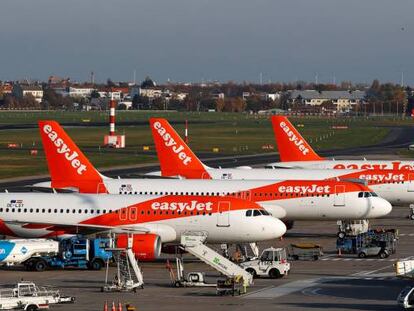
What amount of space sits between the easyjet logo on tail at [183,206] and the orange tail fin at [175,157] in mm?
25343

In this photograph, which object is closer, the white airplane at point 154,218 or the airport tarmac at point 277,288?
the airport tarmac at point 277,288

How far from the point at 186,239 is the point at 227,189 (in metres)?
14.8

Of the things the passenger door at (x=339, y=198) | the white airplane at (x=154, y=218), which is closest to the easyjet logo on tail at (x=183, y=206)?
the white airplane at (x=154, y=218)

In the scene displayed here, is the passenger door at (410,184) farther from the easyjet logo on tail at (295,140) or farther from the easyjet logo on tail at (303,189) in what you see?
the easyjet logo on tail at (295,140)

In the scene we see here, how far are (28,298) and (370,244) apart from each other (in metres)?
Answer: 29.2

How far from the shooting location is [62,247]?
69062 millimetres

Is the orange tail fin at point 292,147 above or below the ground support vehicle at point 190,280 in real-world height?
above

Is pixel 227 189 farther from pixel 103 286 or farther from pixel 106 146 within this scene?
pixel 106 146

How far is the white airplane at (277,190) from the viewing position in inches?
3209

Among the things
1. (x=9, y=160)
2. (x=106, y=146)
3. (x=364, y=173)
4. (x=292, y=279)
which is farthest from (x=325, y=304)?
(x=106, y=146)

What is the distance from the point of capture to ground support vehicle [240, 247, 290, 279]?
214ft

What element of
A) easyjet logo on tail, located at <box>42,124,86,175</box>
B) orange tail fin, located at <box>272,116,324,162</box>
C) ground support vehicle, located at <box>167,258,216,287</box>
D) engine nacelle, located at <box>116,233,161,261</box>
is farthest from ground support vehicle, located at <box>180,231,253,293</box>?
orange tail fin, located at <box>272,116,324,162</box>

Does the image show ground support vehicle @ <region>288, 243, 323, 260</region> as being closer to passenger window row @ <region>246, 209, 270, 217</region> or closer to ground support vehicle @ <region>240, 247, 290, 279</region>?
passenger window row @ <region>246, 209, 270, 217</region>

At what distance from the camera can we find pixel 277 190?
82500 millimetres
